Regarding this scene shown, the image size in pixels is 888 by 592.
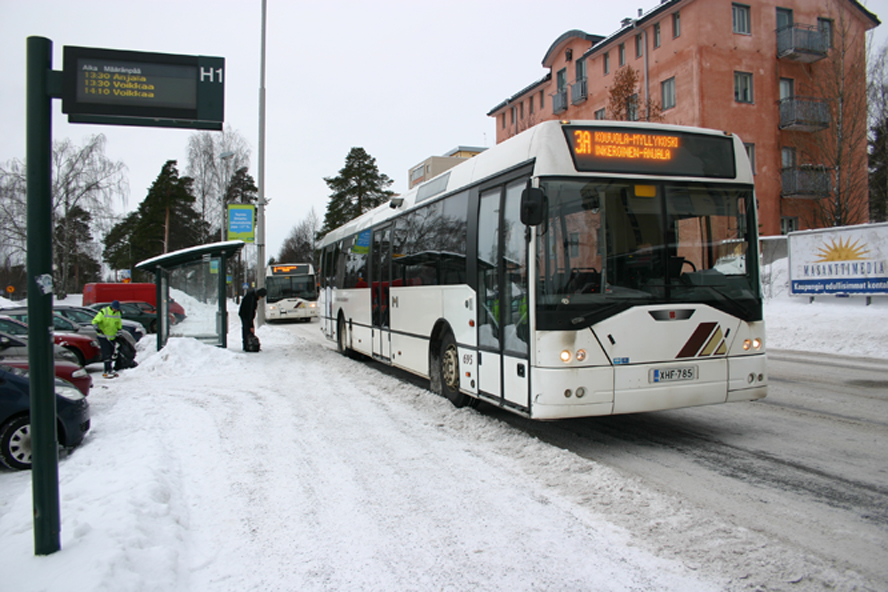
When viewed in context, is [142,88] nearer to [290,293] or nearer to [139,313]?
[139,313]

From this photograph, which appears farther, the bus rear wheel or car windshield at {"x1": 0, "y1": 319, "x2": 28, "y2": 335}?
car windshield at {"x1": 0, "y1": 319, "x2": 28, "y2": 335}

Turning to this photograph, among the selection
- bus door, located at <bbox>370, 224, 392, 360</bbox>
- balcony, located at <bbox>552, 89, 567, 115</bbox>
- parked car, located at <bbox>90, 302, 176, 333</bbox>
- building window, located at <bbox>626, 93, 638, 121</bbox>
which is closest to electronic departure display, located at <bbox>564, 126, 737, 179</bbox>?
bus door, located at <bbox>370, 224, 392, 360</bbox>

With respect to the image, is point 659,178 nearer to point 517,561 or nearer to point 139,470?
point 517,561

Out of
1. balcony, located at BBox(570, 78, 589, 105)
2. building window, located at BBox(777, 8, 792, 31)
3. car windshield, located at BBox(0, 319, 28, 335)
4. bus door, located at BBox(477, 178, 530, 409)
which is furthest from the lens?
balcony, located at BBox(570, 78, 589, 105)

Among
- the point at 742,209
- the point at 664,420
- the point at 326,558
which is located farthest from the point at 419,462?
the point at 742,209

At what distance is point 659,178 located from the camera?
6.11 meters

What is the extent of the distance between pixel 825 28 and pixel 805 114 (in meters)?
4.56

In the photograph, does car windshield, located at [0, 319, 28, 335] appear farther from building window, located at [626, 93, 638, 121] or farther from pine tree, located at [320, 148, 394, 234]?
pine tree, located at [320, 148, 394, 234]

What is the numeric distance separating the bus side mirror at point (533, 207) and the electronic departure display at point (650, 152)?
58cm

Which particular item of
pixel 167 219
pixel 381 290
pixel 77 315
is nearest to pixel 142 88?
pixel 381 290

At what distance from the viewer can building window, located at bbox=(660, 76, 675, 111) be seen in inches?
1220

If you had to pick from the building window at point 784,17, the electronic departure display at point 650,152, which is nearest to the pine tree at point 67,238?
the electronic departure display at point 650,152

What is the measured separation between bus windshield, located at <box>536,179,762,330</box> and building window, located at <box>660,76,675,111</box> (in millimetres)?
27618

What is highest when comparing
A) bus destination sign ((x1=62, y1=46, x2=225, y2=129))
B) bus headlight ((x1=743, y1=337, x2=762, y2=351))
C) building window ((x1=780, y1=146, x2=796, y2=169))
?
building window ((x1=780, y1=146, x2=796, y2=169))
